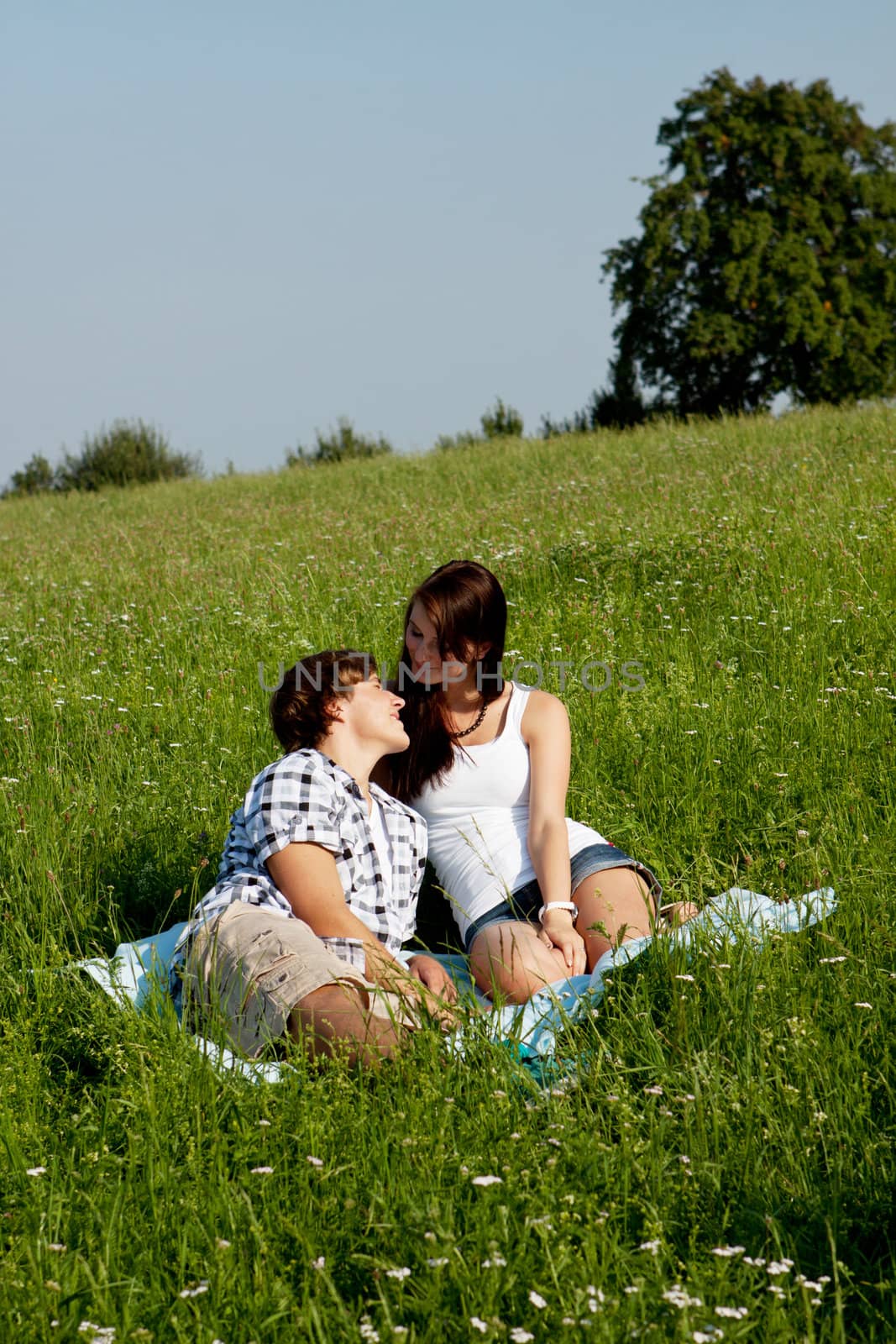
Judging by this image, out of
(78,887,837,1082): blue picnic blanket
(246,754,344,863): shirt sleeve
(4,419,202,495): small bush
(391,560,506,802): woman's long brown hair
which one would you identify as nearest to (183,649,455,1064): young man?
(246,754,344,863): shirt sleeve

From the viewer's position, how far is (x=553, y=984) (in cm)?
390

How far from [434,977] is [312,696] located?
107 cm

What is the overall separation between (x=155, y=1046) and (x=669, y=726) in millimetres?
3261

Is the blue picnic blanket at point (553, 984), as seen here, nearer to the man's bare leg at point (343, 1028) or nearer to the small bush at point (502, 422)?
the man's bare leg at point (343, 1028)

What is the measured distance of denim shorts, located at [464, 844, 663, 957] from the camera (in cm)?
427

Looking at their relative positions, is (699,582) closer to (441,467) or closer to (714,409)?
(441,467)

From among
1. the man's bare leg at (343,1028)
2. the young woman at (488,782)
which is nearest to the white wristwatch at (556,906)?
the young woman at (488,782)

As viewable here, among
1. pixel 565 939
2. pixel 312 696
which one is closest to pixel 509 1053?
pixel 565 939

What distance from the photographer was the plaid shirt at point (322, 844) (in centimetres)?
385

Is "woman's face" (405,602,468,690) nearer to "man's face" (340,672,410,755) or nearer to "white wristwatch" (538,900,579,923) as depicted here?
"man's face" (340,672,410,755)

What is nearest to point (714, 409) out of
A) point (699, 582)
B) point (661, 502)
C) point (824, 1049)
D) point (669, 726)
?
point (661, 502)

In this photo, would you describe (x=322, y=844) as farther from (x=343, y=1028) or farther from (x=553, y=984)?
(x=553, y=984)

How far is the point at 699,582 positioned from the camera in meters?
8.12

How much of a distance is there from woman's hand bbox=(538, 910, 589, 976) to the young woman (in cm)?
3
